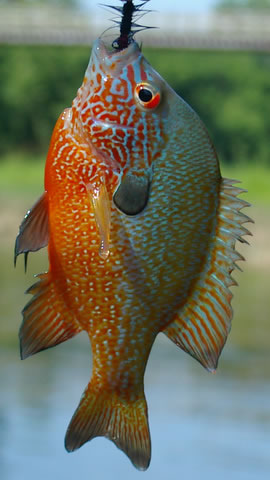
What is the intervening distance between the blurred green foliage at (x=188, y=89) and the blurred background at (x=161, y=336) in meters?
0.04

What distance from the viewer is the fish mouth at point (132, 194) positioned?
1.65 metres

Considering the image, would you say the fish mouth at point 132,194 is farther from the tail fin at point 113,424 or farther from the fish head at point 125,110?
the tail fin at point 113,424

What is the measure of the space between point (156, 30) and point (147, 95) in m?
24.7

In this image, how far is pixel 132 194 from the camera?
166 centimetres

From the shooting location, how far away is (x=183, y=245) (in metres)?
1.72

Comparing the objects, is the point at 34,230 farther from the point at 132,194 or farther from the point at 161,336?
the point at 161,336

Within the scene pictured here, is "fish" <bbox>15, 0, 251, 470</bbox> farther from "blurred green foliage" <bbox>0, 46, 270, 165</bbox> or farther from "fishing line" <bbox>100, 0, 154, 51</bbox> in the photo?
"blurred green foliage" <bbox>0, 46, 270, 165</bbox>

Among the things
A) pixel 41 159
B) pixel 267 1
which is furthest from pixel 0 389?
pixel 267 1

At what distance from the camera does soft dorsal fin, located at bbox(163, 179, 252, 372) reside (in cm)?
173

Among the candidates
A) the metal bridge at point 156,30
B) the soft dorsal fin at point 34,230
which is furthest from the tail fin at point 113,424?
the metal bridge at point 156,30

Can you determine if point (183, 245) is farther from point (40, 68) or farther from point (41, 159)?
point (40, 68)

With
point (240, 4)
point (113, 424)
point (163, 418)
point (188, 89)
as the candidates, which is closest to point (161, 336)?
point (163, 418)

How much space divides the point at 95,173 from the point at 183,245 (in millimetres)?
167

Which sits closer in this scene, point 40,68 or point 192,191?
point 192,191
